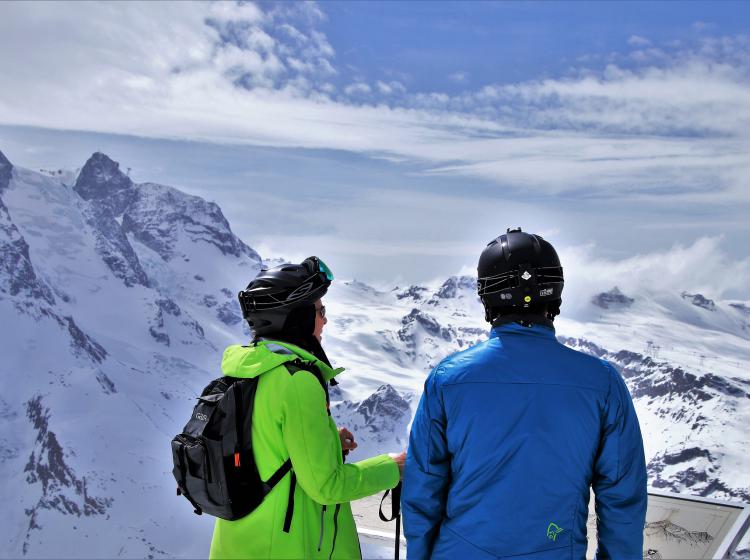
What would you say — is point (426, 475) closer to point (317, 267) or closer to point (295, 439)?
point (295, 439)

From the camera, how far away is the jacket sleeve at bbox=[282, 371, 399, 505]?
149 inches

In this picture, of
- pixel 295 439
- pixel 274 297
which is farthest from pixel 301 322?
pixel 295 439

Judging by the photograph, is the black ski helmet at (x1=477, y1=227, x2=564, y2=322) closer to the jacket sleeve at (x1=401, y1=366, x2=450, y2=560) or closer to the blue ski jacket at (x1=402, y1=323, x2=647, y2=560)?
the blue ski jacket at (x1=402, y1=323, x2=647, y2=560)

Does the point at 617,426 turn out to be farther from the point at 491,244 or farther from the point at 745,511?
the point at 745,511

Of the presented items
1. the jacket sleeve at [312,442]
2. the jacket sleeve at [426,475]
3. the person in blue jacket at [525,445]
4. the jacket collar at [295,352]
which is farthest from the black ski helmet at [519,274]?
the jacket sleeve at [312,442]

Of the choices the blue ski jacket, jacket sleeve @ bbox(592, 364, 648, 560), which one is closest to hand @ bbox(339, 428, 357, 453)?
the blue ski jacket

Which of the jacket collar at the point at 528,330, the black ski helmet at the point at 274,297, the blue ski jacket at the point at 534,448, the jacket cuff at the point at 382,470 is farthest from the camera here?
the black ski helmet at the point at 274,297

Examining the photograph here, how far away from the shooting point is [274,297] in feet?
13.7

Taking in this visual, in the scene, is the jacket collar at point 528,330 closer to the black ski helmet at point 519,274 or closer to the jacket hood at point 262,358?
the black ski helmet at point 519,274

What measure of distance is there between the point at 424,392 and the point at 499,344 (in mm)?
507

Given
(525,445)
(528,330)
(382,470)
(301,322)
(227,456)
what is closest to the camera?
(525,445)

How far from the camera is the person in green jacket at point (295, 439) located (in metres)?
3.80

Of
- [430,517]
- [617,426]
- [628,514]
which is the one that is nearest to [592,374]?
[617,426]

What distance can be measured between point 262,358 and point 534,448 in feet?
5.08
